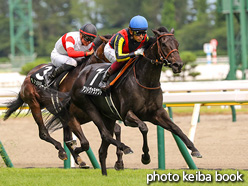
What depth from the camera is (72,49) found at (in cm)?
627

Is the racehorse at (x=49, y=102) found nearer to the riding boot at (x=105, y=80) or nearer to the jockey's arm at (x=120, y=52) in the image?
the riding boot at (x=105, y=80)

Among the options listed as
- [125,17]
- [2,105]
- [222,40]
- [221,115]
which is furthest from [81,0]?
[2,105]

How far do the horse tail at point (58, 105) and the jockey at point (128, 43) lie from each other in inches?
27.7

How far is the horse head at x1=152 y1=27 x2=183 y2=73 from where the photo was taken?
485cm

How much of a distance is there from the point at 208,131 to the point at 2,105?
320cm

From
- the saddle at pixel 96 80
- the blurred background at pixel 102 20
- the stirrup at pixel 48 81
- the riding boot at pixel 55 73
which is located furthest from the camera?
the blurred background at pixel 102 20

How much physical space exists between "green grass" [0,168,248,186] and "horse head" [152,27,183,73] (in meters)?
1.01

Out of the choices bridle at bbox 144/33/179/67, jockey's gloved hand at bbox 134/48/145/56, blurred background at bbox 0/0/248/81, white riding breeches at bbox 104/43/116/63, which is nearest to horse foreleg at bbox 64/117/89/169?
white riding breeches at bbox 104/43/116/63

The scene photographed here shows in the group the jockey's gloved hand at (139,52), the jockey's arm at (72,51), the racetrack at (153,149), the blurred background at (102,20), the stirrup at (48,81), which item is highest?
the jockey's gloved hand at (139,52)

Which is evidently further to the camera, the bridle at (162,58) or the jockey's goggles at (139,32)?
the jockey's goggles at (139,32)

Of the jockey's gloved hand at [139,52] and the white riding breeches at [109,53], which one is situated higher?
the jockey's gloved hand at [139,52]

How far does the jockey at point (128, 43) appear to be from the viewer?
5277mm

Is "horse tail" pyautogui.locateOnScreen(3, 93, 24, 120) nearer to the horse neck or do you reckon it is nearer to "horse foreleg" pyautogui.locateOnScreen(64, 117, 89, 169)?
"horse foreleg" pyautogui.locateOnScreen(64, 117, 89, 169)

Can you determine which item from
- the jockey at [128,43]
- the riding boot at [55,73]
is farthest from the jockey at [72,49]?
the jockey at [128,43]
